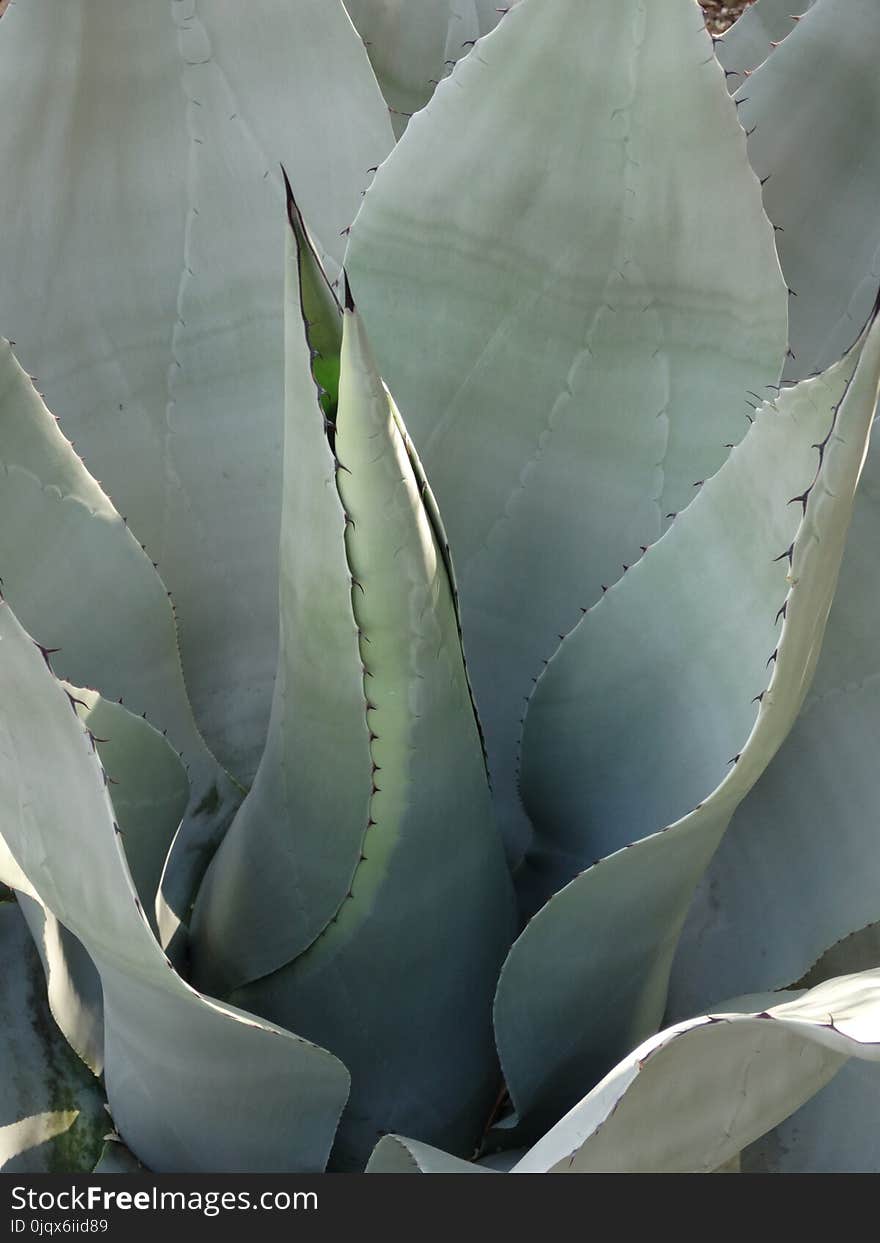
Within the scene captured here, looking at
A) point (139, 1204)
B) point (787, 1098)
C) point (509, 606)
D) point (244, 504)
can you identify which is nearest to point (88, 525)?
point (244, 504)

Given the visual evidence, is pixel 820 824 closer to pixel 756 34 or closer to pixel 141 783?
pixel 141 783

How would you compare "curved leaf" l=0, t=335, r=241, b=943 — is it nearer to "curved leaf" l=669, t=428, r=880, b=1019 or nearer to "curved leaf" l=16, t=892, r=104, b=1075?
"curved leaf" l=16, t=892, r=104, b=1075

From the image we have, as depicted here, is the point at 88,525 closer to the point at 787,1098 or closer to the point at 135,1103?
the point at 135,1103

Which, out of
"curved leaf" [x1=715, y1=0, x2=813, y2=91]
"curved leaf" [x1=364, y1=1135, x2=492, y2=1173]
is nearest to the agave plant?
"curved leaf" [x1=364, y1=1135, x2=492, y2=1173]

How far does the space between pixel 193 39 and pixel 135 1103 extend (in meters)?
0.73

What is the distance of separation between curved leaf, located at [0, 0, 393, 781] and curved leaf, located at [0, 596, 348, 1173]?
0.30 meters

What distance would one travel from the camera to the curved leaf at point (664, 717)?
71cm

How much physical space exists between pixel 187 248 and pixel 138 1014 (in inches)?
22.0

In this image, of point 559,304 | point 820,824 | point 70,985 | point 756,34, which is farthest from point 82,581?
point 756,34

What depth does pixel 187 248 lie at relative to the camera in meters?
1.06

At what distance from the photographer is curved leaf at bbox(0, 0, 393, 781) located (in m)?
1.01

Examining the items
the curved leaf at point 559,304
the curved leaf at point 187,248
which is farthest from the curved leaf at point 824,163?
the curved leaf at point 187,248

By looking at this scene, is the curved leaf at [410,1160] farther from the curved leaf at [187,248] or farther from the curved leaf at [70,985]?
the curved leaf at [187,248]

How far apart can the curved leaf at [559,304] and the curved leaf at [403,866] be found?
17 centimetres
